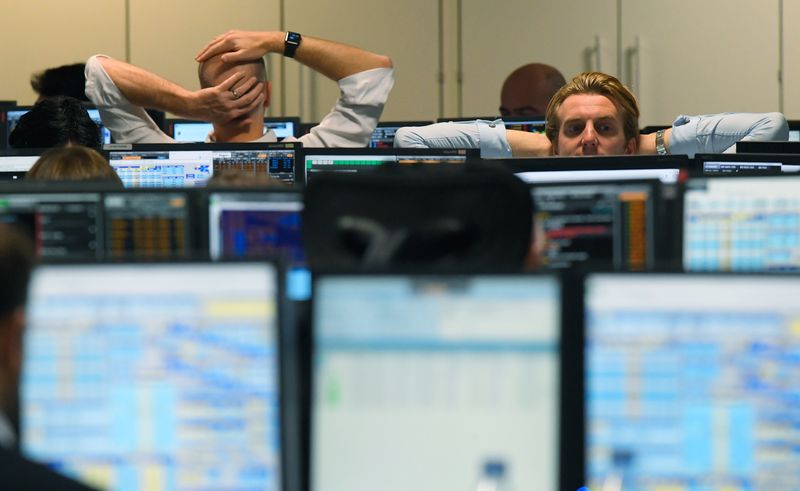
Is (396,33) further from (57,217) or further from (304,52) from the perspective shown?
(57,217)

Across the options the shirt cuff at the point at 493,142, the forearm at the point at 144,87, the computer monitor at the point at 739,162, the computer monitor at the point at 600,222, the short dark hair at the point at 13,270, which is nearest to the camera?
the short dark hair at the point at 13,270

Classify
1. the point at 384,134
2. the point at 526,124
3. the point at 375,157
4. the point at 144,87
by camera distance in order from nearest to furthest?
the point at 375,157, the point at 144,87, the point at 526,124, the point at 384,134

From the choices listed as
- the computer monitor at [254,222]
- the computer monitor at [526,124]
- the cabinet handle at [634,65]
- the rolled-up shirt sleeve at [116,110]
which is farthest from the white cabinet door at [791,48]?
the computer monitor at [254,222]

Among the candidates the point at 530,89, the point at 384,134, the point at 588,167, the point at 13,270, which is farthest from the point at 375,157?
the point at 530,89

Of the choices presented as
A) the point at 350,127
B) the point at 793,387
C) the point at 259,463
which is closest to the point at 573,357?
the point at 793,387

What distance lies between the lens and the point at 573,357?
140cm

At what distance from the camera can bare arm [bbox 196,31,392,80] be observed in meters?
4.15

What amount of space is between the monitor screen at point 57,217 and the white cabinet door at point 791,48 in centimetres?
627

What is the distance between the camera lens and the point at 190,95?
4.10 metres

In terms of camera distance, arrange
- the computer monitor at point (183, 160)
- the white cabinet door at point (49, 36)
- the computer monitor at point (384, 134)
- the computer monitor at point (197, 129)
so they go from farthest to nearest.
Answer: the white cabinet door at point (49, 36) < the computer monitor at point (197, 129) < the computer monitor at point (384, 134) < the computer monitor at point (183, 160)

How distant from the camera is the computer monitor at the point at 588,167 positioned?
286 cm

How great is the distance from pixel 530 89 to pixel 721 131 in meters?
2.41

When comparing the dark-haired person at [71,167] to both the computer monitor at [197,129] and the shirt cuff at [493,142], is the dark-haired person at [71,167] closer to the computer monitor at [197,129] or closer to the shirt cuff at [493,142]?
the shirt cuff at [493,142]

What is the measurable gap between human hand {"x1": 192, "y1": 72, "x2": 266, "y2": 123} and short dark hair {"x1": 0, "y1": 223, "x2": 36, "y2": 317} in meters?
2.90
